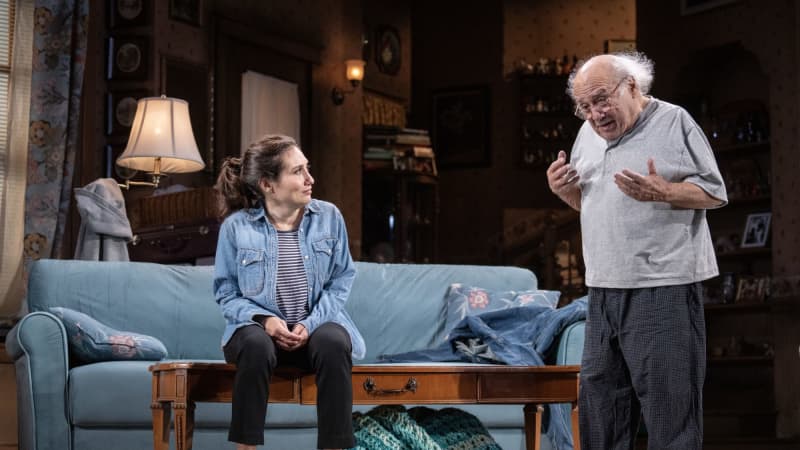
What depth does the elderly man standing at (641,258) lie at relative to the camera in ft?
8.63

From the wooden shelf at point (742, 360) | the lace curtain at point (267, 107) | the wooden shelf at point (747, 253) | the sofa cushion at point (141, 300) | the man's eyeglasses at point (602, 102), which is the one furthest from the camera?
the lace curtain at point (267, 107)

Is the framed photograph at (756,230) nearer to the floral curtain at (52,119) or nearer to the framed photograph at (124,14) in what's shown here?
the framed photograph at (124,14)

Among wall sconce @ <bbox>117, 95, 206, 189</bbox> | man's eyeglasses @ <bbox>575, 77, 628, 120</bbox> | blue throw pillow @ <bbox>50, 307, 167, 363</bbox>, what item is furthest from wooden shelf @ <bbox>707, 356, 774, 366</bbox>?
man's eyeglasses @ <bbox>575, 77, 628, 120</bbox>

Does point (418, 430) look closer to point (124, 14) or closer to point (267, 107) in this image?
point (124, 14)

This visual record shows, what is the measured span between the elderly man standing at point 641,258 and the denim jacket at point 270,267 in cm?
95

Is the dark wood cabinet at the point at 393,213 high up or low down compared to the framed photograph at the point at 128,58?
down

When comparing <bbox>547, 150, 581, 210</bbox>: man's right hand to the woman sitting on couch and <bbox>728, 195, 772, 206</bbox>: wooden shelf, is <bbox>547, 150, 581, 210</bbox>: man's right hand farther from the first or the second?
<bbox>728, 195, 772, 206</bbox>: wooden shelf

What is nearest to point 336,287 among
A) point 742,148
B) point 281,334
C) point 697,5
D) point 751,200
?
point 281,334

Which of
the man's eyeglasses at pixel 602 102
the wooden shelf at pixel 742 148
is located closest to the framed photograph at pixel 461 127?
the wooden shelf at pixel 742 148

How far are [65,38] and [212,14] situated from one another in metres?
1.79

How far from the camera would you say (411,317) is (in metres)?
5.01

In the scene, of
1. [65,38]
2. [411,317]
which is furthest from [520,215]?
[411,317]

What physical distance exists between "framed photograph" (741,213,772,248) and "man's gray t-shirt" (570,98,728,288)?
5764 millimetres

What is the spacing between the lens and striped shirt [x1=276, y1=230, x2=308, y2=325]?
11.2 feet
